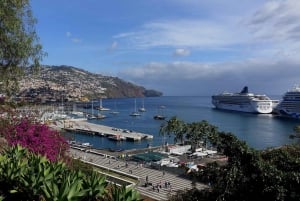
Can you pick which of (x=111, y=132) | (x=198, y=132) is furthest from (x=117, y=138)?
(x=198, y=132)

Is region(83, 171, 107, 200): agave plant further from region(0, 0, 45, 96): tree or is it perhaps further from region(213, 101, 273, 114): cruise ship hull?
region(213, 101, 273, 114): cruise ship hull

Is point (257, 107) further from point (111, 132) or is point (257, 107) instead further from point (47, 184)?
point (47, 184)

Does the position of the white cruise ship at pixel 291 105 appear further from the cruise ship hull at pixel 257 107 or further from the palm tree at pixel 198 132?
the palm tree at pixel 198 132

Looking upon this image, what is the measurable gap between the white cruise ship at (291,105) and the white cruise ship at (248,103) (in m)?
6.69

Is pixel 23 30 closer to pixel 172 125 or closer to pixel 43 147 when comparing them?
pixel 43 147

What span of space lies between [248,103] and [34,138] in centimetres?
10509

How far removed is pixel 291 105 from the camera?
318 feet

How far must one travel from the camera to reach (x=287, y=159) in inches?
333

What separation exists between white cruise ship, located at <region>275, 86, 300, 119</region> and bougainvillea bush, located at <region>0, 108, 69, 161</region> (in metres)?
90.3

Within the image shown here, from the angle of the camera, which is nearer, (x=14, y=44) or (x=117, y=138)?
(x=14, y=44)

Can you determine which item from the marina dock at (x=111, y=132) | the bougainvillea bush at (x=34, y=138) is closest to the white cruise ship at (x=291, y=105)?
the marina dock at (x=111, y=132)

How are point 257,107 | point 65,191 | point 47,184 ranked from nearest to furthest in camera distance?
point 65,191 < point 47,184 < point 257,107

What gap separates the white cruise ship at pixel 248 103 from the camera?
10900 cm

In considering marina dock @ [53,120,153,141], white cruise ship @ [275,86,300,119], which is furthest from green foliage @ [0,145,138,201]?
white cruise ship @ [275,86,300,119]
